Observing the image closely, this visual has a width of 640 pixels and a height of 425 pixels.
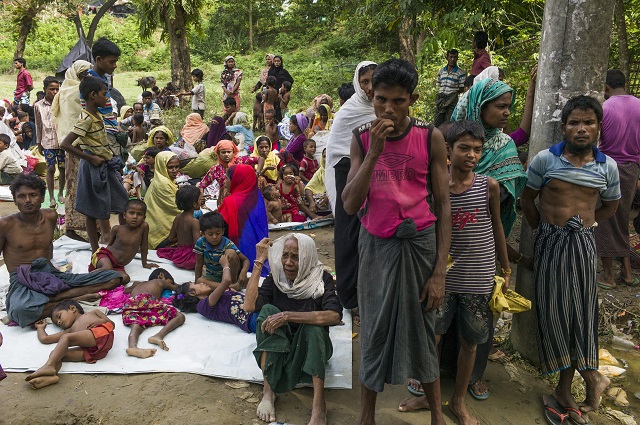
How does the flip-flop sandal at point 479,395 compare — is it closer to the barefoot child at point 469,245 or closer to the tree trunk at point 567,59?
the barefoot child at point 469,245

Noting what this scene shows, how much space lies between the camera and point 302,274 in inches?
134

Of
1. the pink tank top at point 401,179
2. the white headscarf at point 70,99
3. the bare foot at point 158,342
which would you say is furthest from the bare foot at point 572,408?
the white headscarf at point 70,99

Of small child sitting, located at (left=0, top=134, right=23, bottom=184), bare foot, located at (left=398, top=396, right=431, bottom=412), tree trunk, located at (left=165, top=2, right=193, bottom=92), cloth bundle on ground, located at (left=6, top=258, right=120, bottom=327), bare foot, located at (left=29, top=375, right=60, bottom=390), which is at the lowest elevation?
bare foot, located at (left=398, top=396, right=431, bottom=412)

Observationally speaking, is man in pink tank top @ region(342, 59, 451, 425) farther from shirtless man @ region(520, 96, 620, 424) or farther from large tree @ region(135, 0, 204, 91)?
large tree @ region(135, 0, 204, 91)

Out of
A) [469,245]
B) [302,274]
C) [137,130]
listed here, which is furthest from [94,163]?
[137,130]

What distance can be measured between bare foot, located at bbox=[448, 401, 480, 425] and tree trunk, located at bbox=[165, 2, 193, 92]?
13.0 m

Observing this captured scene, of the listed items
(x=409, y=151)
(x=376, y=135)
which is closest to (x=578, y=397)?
(x=409, y=151)

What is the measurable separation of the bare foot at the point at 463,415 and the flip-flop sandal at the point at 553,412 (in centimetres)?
43

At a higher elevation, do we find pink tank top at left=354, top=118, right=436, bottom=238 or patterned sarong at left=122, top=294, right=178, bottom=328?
pink tank top at left=354, top=118, right=436, bottom=238

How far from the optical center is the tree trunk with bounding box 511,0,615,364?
318 cm

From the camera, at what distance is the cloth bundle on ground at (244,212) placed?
519 cm

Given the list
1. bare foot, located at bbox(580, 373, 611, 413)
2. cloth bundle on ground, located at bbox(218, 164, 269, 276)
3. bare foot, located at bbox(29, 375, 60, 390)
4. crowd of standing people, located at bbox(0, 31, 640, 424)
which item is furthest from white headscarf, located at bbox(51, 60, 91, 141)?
bare foot, located at bbox(580, 373, 611, 413)

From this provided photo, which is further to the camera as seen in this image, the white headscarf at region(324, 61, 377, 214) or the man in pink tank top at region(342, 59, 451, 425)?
the white headscarf at region(324, 61, 377, 214)

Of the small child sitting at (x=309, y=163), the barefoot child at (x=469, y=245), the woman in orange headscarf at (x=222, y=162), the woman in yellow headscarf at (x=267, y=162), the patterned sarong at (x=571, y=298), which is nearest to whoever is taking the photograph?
the barefoot child at (x=469, y=245)
